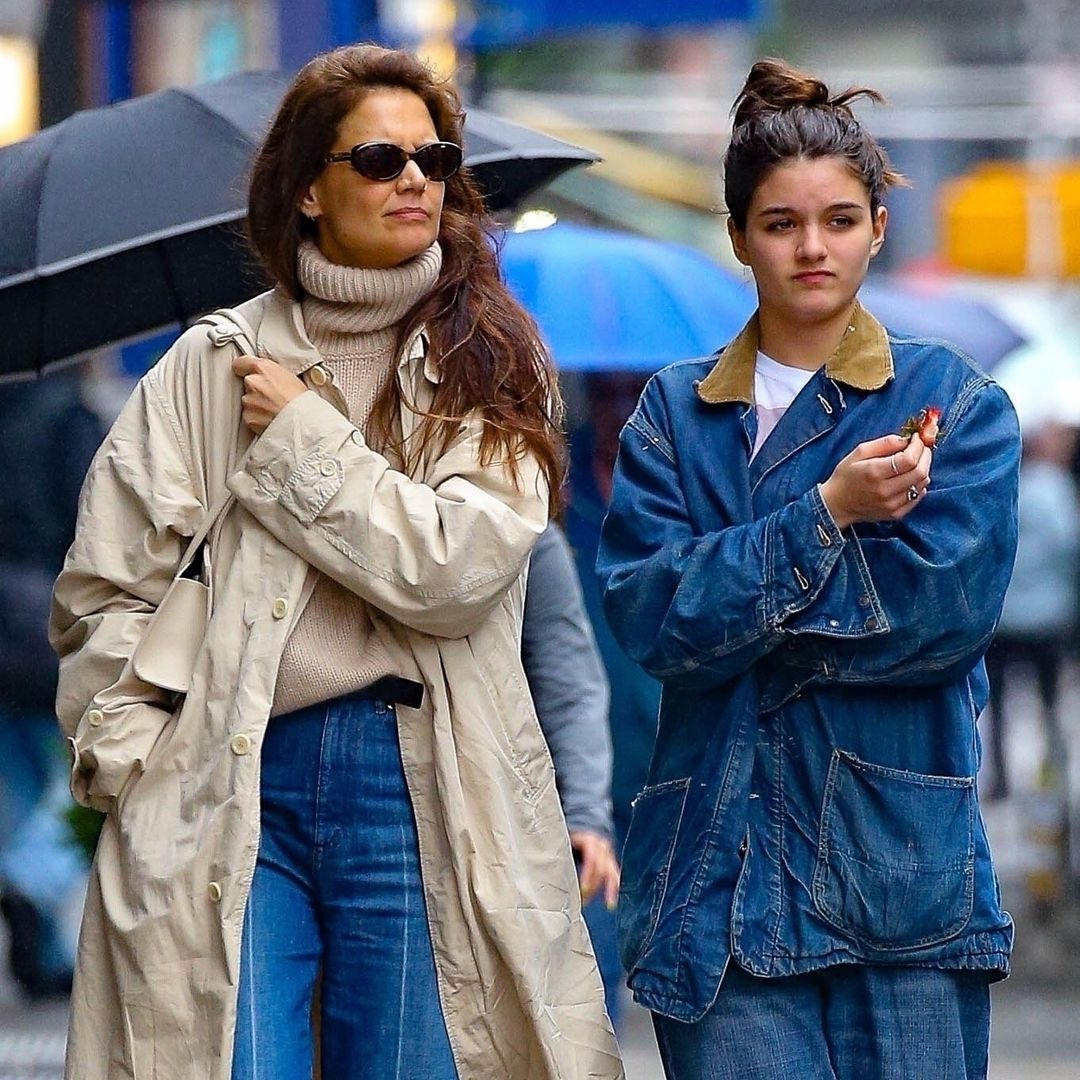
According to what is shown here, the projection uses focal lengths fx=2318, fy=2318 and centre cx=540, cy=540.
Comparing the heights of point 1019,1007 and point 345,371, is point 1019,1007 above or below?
below

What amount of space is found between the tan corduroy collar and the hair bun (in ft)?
0.95

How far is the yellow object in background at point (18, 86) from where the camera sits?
9.16 meters

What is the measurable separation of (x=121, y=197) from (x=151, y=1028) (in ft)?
5.51

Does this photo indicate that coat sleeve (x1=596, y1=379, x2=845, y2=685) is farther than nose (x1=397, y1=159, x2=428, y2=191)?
No

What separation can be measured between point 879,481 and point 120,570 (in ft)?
3.60

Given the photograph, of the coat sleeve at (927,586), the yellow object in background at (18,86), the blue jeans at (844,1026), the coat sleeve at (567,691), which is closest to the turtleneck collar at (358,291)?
the coat sleeve at (927,586)

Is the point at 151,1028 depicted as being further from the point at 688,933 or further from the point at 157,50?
the point at 157,50

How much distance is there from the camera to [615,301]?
619cm

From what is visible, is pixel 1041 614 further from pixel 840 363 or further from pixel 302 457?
pixel 302 457

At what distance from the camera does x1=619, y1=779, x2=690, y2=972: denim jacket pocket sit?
3211 mm

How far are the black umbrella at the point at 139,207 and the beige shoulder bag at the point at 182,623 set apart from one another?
0.97 meters

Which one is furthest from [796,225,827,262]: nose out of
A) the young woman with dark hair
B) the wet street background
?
the wet street background

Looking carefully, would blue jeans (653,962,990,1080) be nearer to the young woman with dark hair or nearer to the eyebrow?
the young woman with dark hair

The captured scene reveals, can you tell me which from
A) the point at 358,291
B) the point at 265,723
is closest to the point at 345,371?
the point at 358,291
